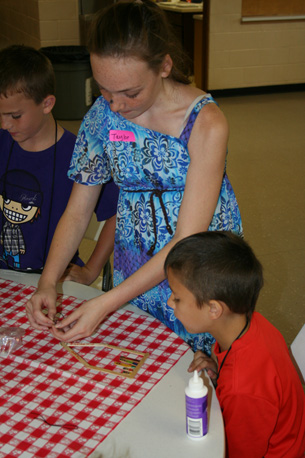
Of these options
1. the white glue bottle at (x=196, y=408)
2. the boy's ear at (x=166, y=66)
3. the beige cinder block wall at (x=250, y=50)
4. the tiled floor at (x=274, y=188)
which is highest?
the boy's ear at (x=166, y=66)

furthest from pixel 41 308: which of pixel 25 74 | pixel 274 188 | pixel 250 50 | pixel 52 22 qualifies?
pixel 250 50

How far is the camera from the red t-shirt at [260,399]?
1.39m

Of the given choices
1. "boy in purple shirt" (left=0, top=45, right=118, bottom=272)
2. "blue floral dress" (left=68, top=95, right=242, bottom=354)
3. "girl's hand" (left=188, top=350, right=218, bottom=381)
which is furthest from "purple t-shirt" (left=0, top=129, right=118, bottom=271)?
"girl's hand" (left=188, top=350, right=218, bottom=381)

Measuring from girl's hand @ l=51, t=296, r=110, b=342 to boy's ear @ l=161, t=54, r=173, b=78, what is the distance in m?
0.60

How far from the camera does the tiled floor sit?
11.5 ft

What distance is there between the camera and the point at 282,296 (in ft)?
11.5

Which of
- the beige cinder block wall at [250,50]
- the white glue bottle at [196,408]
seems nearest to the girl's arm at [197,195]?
the white glue bottle at [196,408]

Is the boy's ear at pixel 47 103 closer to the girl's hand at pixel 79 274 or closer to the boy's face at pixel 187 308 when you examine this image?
the girl's hand at pixel 79 274

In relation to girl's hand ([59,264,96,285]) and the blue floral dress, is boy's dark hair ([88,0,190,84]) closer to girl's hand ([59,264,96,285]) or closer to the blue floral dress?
the blue floral dress

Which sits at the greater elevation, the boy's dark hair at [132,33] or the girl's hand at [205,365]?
the boy's dark hair at [132,33]

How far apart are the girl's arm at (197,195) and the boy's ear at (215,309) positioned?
22cm

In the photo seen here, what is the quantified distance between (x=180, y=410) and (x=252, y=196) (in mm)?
3704

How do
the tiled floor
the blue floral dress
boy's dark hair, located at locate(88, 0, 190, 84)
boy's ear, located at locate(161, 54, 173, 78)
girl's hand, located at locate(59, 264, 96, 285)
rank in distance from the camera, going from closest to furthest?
boy's dark hair, located at locate(88, 0, 190, 84), boy's ear, located at locate(161, 54, 173, 78), the blue floral dress, girl's hand, located at locate(59, 264, 96, 285), the tiled floor

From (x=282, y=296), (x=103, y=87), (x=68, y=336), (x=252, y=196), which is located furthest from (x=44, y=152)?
(x=252, y=196)
